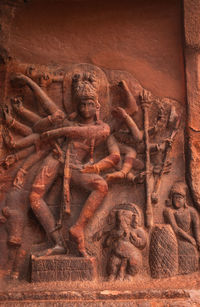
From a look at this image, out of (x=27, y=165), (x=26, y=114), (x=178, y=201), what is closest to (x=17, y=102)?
(x=26, y=114)

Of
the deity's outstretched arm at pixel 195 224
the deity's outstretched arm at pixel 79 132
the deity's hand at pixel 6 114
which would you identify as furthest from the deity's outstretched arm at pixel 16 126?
the deity's outstretched arm at pixel 195 224

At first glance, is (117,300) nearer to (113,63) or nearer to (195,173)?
(195,173)

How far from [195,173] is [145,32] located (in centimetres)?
180

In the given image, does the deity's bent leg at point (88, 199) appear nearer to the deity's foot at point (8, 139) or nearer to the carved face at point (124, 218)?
the carved face at point (124, 218)

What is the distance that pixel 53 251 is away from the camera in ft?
13.2

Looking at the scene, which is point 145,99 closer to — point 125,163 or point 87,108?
point 87,108

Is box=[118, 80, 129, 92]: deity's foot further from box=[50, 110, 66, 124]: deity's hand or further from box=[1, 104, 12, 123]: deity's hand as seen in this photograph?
box=[1, 104, 12, 123]: deity's hand

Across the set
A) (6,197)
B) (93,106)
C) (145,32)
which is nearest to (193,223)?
(93,106)

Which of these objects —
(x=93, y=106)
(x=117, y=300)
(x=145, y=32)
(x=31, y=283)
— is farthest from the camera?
(x=145, y=32)

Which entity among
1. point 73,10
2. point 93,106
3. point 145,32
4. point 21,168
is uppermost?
point 73,10

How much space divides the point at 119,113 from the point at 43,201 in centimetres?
126

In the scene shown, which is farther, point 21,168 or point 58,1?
point 58,1

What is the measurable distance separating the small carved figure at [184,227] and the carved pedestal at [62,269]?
2.95 ft

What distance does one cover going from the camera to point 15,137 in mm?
4590
